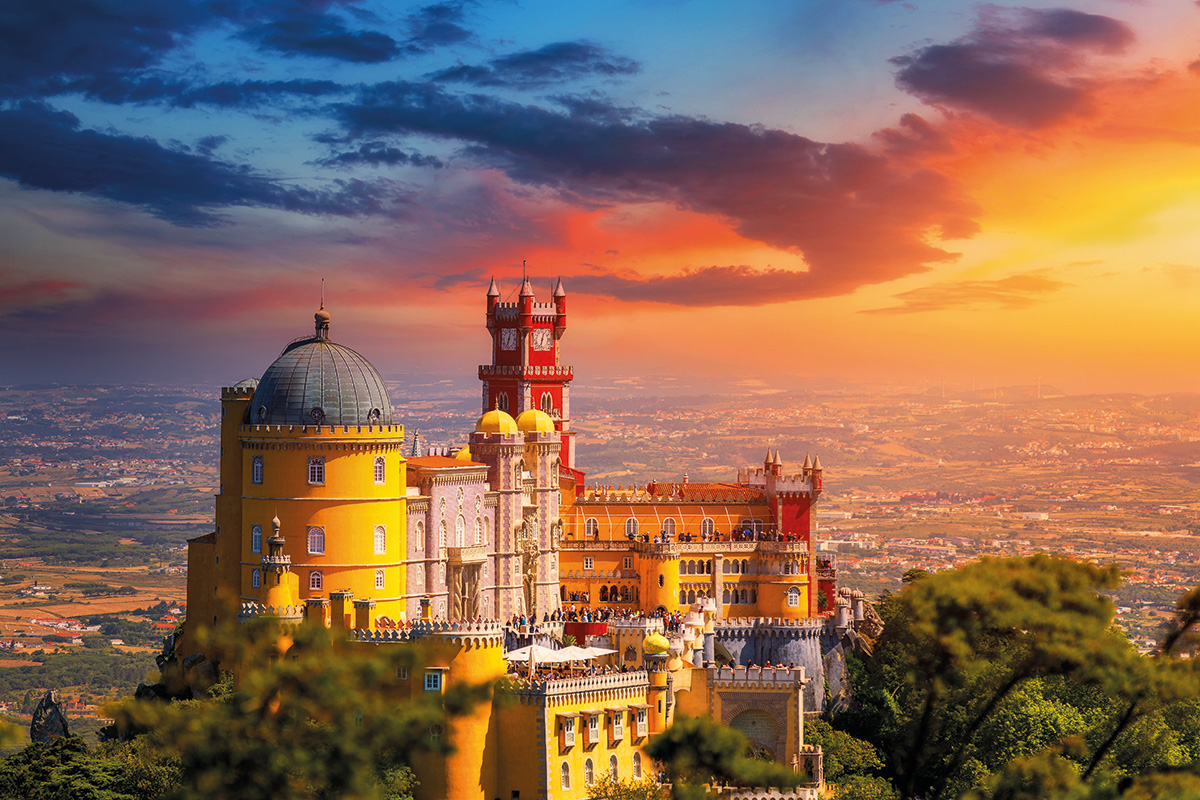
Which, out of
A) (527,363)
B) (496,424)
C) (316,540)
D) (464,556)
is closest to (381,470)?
(316,540)

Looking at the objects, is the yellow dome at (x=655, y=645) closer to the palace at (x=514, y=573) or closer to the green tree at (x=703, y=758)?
the palace at (x=514, y=573)

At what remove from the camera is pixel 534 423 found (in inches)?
3957

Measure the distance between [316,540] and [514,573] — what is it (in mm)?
14916

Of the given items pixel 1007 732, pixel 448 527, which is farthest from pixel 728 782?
pixel 448 527

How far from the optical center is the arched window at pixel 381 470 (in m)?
85.9

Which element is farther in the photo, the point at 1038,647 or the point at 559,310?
the point at 559,310

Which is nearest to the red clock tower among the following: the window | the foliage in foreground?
the window

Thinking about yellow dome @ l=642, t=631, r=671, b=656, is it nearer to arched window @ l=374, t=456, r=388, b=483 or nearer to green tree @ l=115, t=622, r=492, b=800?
arched window @ l=374, t=456, r=388, b=483

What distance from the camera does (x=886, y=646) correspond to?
103 metres

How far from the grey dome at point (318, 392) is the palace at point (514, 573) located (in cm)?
10

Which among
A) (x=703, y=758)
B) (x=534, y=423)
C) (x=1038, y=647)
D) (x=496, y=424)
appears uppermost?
(x=534, y=423)

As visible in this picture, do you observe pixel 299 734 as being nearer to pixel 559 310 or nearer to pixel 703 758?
pixel 703 758

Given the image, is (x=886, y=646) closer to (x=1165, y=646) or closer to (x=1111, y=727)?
(x=1111, y=727)

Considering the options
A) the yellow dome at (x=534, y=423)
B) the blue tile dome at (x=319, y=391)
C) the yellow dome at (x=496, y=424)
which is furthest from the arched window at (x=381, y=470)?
the yellow dome at (x=534, y=423)
